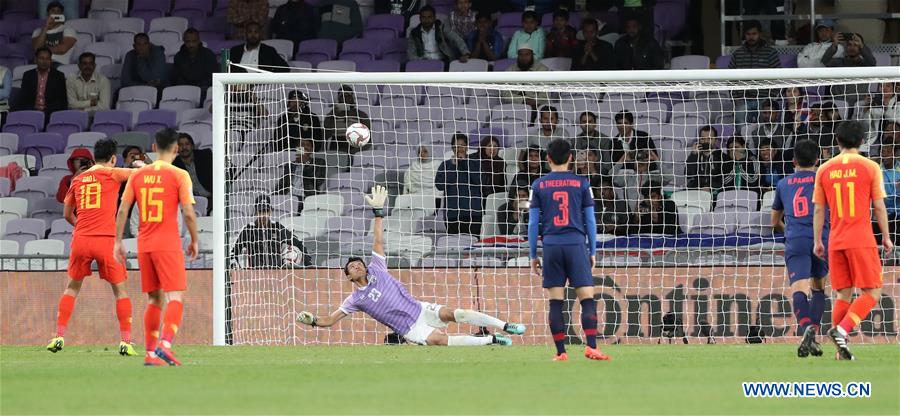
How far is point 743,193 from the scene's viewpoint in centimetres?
1543

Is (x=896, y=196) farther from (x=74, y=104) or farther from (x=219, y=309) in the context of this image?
(x=74, y=104)

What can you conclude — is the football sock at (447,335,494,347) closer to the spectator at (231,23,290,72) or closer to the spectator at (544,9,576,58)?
the spectator at (544,9,576,58)

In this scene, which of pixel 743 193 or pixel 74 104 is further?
pixel 74 104

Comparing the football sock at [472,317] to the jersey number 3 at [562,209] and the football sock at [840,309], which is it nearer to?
the jersey number 3 at [562,209]

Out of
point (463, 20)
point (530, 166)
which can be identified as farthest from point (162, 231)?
point (463, 20)

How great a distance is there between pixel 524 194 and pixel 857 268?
221 inches

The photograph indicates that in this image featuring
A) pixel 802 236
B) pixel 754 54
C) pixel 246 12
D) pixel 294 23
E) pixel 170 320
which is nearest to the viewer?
pixel 170 320

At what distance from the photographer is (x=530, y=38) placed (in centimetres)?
1930

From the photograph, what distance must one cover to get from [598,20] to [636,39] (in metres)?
1.57

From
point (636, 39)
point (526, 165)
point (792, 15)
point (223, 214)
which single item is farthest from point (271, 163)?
point (792, 15)

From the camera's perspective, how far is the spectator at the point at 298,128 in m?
16.3

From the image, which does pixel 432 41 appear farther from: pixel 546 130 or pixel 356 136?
pixel 356 136

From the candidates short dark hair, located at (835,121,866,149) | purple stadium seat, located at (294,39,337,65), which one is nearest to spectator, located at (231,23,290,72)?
purple stadium seat, located at (294,39,337,65)

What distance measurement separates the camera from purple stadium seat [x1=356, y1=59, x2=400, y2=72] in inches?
766
